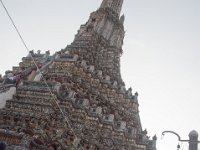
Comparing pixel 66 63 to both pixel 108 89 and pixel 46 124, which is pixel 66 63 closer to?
pixel 108 89

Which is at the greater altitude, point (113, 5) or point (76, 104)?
point (113, 5)

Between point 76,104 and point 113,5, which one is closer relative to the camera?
point 76,104

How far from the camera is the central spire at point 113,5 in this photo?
49409mm

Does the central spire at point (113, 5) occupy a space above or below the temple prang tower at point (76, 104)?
above

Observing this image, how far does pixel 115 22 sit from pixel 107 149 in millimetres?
24635

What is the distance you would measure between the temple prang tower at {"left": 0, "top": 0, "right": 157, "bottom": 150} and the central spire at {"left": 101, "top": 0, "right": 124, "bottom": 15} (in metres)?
9.48

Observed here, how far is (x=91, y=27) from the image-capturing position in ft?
140

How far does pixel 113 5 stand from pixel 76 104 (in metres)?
26.2

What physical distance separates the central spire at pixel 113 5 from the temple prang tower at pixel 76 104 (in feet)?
31.1

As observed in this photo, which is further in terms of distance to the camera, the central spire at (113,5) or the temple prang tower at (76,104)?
the central spire at (113,5)

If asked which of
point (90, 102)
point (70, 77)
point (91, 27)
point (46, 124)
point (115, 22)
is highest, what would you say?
point (115, 22)

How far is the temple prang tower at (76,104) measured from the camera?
24.6 m

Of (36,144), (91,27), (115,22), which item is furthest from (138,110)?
(36,144)

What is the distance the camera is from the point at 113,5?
164ft
